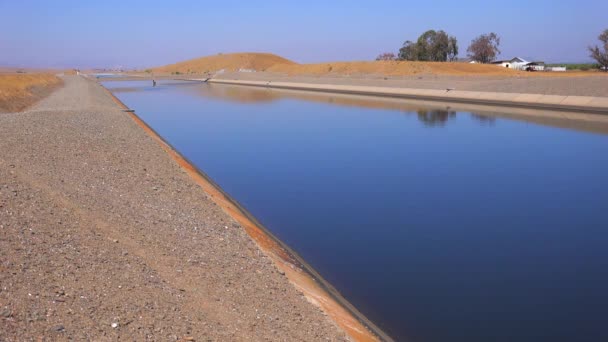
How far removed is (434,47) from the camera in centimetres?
8444

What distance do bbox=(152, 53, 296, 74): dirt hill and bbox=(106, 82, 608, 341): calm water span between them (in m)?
109

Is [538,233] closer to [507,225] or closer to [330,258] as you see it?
[507,225]

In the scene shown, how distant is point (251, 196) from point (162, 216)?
5.16 m

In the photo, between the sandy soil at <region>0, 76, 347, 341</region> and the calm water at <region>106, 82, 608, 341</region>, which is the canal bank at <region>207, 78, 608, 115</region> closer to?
the calm water at <region>106, 82, 608, 341</region>

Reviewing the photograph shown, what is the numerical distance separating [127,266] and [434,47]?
276 feet

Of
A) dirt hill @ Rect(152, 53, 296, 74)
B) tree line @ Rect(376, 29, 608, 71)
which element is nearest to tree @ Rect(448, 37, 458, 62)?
tree line @ Rect(376, 29, 608, 71)

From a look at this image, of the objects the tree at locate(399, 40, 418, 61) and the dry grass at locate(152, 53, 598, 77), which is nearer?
the dry grass at locate(152, 53, 598, 77)

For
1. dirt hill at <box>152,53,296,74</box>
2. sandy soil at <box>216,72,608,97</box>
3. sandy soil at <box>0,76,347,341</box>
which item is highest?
dirt hill at <box>152,53,296,74</box>

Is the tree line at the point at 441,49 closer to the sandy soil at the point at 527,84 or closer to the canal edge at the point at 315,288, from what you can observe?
the sandy soil at the point at 527,84

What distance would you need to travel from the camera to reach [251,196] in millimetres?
13422

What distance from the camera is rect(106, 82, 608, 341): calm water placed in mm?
7160

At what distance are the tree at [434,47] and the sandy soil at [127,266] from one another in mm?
79732

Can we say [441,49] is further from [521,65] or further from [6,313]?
[6,313]

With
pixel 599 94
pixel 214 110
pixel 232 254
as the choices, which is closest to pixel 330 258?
pixel 232 254
